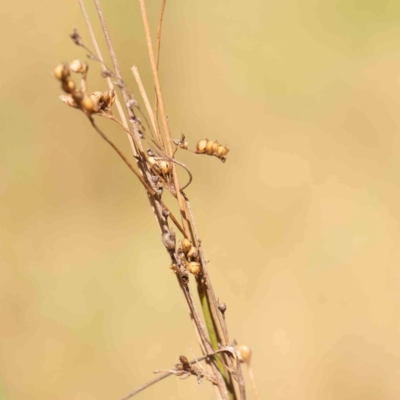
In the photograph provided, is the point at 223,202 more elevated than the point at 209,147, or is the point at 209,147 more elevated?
the point at 223,202

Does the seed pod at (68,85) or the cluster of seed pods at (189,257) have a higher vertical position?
the seed pod at (68,85)

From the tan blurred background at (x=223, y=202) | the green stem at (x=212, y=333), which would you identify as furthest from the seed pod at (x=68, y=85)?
the tan blurred background at (x=223, y=202)

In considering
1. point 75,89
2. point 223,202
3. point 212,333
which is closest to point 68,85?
point 75,89

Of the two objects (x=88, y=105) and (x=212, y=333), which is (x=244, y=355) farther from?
(x=88, y=105)

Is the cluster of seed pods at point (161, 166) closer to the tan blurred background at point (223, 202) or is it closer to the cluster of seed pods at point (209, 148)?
the cluster of seed pods at point (209, 148)

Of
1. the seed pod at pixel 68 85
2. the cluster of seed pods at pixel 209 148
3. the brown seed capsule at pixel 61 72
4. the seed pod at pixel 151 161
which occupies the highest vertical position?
the brown seed capsule at pixel 61 72

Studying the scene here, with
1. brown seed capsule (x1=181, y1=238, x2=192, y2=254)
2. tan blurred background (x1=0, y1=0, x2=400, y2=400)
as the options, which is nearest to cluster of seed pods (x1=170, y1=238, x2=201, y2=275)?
brown seed capsule (x1=181, y1=238, x2=192, y2=254)

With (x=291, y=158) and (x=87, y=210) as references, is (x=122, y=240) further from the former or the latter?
(x=291, y=158)

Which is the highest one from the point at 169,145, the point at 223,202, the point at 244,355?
the point at 223,202

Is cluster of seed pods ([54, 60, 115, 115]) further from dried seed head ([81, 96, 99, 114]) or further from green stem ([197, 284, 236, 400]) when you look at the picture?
green stem ([197, 284, 236, 400])
